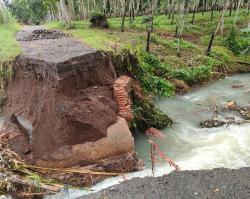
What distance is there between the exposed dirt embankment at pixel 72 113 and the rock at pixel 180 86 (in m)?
8.09

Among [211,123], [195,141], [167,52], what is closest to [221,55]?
[167,52]

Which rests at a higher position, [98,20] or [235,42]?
[98,20]

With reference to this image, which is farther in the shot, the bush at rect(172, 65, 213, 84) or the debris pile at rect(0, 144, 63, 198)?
the bush at rect(172, 65, 213, 84)

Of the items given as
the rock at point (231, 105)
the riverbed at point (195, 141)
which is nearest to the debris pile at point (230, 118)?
the rock at point (231, 105)

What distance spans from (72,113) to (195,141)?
4315mm

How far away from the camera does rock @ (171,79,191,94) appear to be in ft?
58.6

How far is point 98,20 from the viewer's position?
25.7 metres

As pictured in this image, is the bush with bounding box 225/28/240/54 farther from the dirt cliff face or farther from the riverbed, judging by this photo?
the dirt cliff face

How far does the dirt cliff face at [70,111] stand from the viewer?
9148 millimetres

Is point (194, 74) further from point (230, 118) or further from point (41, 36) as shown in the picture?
point (41, 36)

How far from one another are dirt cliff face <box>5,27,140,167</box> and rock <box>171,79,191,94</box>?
8092mm

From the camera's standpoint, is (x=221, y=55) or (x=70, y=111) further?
(x=221, y=55)

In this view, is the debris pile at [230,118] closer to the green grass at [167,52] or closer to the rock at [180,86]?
the green grass at [167,52]

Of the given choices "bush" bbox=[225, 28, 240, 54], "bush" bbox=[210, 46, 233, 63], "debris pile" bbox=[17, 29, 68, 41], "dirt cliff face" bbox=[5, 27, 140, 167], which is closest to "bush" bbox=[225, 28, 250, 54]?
"bush" bbox=[225, 28, 240, 54]
